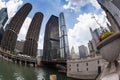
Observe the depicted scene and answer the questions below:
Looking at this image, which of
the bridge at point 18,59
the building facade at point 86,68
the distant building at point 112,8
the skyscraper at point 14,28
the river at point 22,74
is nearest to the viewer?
the building facade at point 86,68

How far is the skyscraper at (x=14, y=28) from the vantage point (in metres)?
172

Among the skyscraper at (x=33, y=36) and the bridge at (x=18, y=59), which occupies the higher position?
the skyscraper at (x=33, y=36)

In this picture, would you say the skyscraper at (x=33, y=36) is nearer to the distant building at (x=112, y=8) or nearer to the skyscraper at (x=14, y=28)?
the skyscraper at (x=14, y=28)

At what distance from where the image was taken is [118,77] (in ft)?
15.2

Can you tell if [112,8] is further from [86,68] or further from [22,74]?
[22,74]

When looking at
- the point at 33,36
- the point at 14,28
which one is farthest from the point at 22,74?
the point at 14,28

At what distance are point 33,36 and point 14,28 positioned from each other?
55.6 feet

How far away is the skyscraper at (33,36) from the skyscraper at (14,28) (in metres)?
9.32

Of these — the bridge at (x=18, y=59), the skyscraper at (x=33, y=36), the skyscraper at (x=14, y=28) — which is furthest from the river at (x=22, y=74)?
the skyscraper at (x=33, y=36)

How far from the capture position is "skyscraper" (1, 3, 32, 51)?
171600 mm

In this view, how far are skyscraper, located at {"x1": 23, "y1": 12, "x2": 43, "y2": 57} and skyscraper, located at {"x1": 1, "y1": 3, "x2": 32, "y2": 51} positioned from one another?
30.6 ft

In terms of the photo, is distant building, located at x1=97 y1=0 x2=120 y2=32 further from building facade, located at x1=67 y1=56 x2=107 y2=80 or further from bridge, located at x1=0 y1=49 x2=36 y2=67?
bridge, located at x1=0 y1=49 x2=36 y2=67

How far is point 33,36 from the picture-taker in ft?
586

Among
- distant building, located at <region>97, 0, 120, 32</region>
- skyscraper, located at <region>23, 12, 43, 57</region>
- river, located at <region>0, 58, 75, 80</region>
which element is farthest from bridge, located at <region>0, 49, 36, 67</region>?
distant building, located at <region>97, 0, 120, 32</region>
